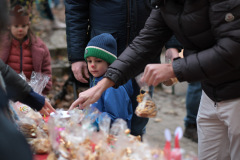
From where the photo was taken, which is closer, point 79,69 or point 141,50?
point 141,50

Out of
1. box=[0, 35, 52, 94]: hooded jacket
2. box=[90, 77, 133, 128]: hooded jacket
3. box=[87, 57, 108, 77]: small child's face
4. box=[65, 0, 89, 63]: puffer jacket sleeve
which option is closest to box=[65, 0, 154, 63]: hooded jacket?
box=[65, 0, 89, 63]: puffer jacket sleeve

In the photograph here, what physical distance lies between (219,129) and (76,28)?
5.18ft

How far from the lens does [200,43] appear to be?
5.52ft

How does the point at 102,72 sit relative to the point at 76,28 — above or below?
below

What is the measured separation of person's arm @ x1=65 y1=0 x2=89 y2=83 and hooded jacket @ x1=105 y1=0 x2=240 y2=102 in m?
0.99

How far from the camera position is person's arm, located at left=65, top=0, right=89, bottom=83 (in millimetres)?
2832

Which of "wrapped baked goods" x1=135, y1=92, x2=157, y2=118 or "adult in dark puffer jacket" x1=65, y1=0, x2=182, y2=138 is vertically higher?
"adult in dark puffer jacket" x1=65, y1=0, x2=182, y2=138

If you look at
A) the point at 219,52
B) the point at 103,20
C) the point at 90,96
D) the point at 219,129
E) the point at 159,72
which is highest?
the point at 103,20

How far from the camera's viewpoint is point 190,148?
381 cm

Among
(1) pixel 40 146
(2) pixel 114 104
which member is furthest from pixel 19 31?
(1) pixel 40 146

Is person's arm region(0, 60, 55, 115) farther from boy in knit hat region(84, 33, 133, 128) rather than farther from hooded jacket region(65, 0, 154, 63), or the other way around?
hooded jacket region(65, 0, 154, 63)

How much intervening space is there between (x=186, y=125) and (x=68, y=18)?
2.20 m

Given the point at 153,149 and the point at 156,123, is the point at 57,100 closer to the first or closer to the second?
the point at 156,123

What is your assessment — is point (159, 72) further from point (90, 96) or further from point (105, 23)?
point (105, 23)
